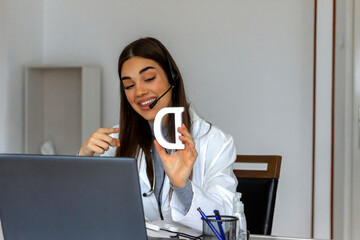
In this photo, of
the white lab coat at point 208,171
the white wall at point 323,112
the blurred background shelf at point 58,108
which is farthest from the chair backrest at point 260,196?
the blurred background shelf at point 58,108

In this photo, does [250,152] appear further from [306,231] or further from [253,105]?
[306,231]

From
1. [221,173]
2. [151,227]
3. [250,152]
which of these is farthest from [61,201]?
[250,152]

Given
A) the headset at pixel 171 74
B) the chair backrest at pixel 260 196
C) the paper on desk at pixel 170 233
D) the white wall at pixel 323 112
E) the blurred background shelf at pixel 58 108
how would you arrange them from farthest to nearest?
the blurred background shelf at pixel 58 108
the white wall at pixel 323 112
the headset at pixel 171 74
the chair backrest at pixel 260 196
the paper on desk at pixel 170 233

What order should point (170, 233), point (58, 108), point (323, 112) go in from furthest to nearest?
point (58, 108) < point (323, 112) < point (170, 233)

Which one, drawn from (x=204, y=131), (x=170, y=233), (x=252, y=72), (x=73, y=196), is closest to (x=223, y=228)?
(x=170, y=233)

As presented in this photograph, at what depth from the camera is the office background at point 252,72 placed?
12.1 feet

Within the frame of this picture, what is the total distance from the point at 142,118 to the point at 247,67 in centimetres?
195

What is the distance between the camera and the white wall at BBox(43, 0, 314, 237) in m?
3.84

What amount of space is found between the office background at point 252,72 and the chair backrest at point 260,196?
5.98ft

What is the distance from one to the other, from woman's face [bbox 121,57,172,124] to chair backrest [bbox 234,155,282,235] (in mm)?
448

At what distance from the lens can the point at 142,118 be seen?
2.14 meters

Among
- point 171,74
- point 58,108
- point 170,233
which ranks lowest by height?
point 170,233

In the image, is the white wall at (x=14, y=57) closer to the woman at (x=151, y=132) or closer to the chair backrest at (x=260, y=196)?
the woman at (x=151, y=132)

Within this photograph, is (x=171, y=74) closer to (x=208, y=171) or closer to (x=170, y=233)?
(x=208, y=171)
